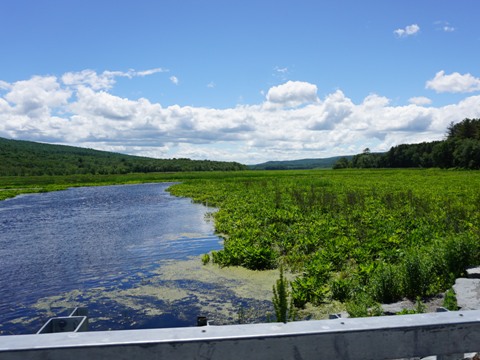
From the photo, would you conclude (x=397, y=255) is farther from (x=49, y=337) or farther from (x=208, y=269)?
(x=49, y=337)

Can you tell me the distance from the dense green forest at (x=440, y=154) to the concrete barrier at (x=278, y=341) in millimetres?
91233

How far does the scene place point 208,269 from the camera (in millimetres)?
13609

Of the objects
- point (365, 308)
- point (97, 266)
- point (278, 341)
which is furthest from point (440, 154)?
point (278, 341)

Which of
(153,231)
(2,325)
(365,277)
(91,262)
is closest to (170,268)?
(91,262)

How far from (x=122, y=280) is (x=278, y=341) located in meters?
11.4

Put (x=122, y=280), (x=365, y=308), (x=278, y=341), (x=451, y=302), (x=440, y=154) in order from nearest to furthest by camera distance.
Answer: (x=278, y=341) < (x=451, y=302) < (x=365, y=308) < (x=122, y=280) < (x=440, y=154)

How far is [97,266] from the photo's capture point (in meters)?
14.6

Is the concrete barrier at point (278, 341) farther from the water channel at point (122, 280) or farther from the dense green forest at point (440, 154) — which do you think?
the dense green forest at point (440, 154)

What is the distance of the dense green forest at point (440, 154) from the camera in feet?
277

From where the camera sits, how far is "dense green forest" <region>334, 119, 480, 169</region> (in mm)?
84312

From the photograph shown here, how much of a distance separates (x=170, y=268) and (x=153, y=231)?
8.59m

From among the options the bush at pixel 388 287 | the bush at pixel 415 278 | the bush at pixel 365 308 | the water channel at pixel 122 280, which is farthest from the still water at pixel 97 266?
the bush at pixel 415 278

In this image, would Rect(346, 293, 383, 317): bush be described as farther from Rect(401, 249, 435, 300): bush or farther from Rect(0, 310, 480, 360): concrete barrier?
Rect(0, 310, 480, 360): concrete barrier

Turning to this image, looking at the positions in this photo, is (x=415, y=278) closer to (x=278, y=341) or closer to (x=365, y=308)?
(x=365, y=308)
